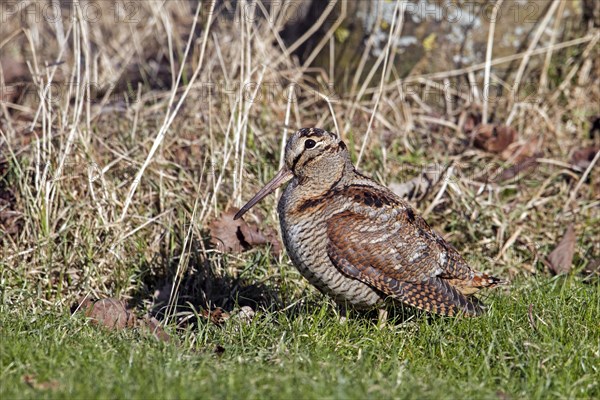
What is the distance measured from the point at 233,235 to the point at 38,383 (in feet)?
6.63

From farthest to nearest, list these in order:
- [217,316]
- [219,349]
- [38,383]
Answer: [217,316] → [219,349] → [38,383]

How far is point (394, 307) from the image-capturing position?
455 cm

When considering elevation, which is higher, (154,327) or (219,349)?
(219,349)

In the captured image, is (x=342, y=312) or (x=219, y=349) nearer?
(x=219, y=349)

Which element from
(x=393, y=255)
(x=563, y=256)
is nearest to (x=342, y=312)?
(x=393, y=255)

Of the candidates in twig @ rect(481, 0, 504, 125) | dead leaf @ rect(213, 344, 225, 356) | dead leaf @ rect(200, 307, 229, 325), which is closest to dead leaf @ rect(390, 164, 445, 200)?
twig @ rect(481, 0, 504, 125)

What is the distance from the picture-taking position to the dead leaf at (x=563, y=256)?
215 inches

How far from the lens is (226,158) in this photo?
17.6 ft

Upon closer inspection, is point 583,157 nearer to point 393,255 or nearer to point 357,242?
point 393,255

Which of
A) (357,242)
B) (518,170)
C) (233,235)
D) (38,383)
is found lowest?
(233,235)

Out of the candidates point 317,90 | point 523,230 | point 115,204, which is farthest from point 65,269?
point 523,230

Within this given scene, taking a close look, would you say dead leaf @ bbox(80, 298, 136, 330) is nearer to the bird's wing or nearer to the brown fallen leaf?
the bird's wing

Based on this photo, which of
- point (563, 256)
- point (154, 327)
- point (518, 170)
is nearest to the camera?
point (154, 327)

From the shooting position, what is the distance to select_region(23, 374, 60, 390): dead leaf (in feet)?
10.9
